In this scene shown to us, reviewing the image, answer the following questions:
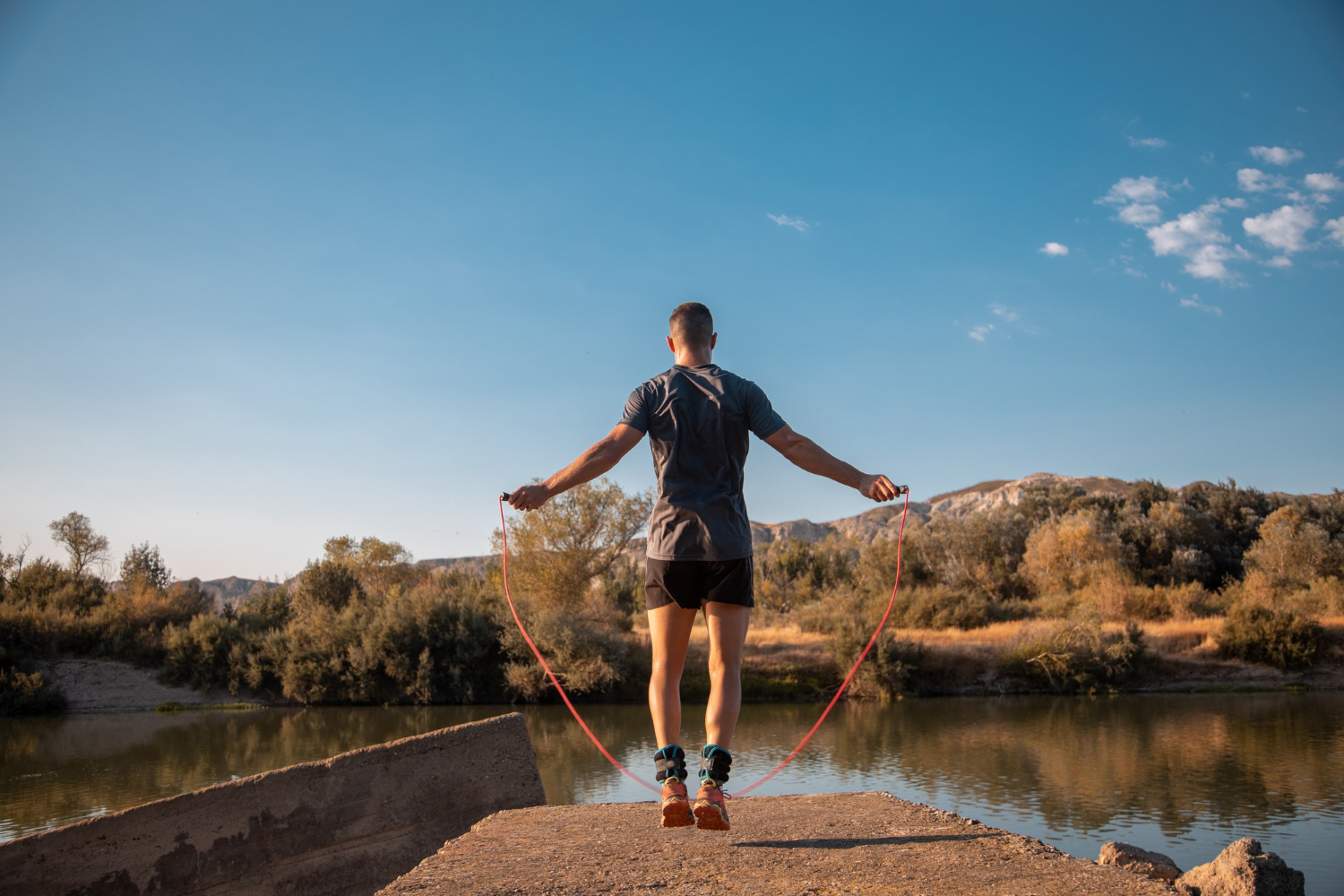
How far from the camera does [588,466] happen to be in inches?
145

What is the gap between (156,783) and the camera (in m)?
12.1

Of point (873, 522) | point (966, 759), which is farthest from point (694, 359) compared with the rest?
point (873, 522)

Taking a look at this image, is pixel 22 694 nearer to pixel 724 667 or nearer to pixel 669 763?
pixel 669 763

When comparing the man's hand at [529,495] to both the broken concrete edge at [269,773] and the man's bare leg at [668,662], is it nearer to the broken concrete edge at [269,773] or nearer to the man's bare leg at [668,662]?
the man's bare leg at [668,662]

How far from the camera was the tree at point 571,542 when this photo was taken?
96.0 ft

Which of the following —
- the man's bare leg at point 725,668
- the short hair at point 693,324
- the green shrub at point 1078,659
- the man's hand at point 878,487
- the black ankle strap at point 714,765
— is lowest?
the green shrub at point 1078,659

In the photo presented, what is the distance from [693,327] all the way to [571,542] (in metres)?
26.7

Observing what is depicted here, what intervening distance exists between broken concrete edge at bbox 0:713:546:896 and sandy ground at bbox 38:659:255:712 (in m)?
22.0

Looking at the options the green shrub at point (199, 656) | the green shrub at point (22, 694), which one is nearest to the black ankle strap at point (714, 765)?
the green shrub at point (199, 656)

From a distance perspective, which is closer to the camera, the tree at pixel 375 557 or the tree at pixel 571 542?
the tree at pixel 571 542

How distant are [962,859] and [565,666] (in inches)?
768

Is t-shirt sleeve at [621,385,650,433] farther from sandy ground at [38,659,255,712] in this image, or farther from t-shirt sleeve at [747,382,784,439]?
sandy ground at [38,659,255,712]

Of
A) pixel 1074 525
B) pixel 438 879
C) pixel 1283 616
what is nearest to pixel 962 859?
pixel 438 879

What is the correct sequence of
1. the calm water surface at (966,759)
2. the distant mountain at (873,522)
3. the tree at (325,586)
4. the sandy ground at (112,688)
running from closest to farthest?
1. the calm water surface at (966,759)
2. the sandy ground at (112,688)
3. the tree at (325,586)
4. the distant mountain at (873,522)
